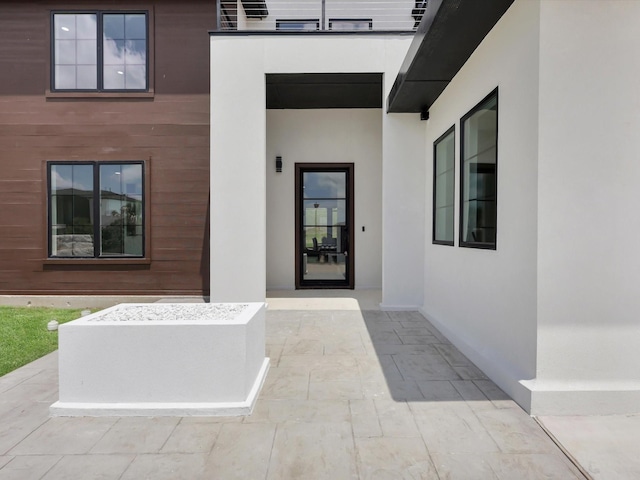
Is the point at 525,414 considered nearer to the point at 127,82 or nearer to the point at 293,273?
the point at 293,273

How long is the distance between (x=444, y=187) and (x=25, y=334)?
5.31 m

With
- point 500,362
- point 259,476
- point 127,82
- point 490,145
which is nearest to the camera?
point 259,476

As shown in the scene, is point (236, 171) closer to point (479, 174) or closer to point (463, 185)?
point (463, 185)

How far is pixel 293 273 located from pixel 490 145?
15.6ft

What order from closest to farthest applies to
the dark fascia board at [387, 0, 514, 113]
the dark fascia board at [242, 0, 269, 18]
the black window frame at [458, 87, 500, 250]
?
the dark fascia board at [387, 0, 514, 113]
the black window frame at [458, 87, 500, 250]
the dark fascia board at [242, 0, 269, 18]

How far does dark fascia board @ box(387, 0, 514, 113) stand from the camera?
115 inches

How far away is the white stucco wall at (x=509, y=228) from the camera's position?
2.62 metres

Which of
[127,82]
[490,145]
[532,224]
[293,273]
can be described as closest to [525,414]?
[532,224]

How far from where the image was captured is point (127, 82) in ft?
20.8

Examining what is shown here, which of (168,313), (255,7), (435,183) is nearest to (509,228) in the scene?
(435,183)

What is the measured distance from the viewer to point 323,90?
252 inches

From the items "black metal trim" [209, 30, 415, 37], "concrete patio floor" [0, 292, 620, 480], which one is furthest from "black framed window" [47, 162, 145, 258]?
"concrete patio floor" [0, 292, 620, 480]

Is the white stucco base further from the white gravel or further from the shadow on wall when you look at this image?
the shadow on wall

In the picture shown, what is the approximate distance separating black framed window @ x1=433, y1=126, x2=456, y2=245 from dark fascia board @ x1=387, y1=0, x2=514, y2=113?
618mm
